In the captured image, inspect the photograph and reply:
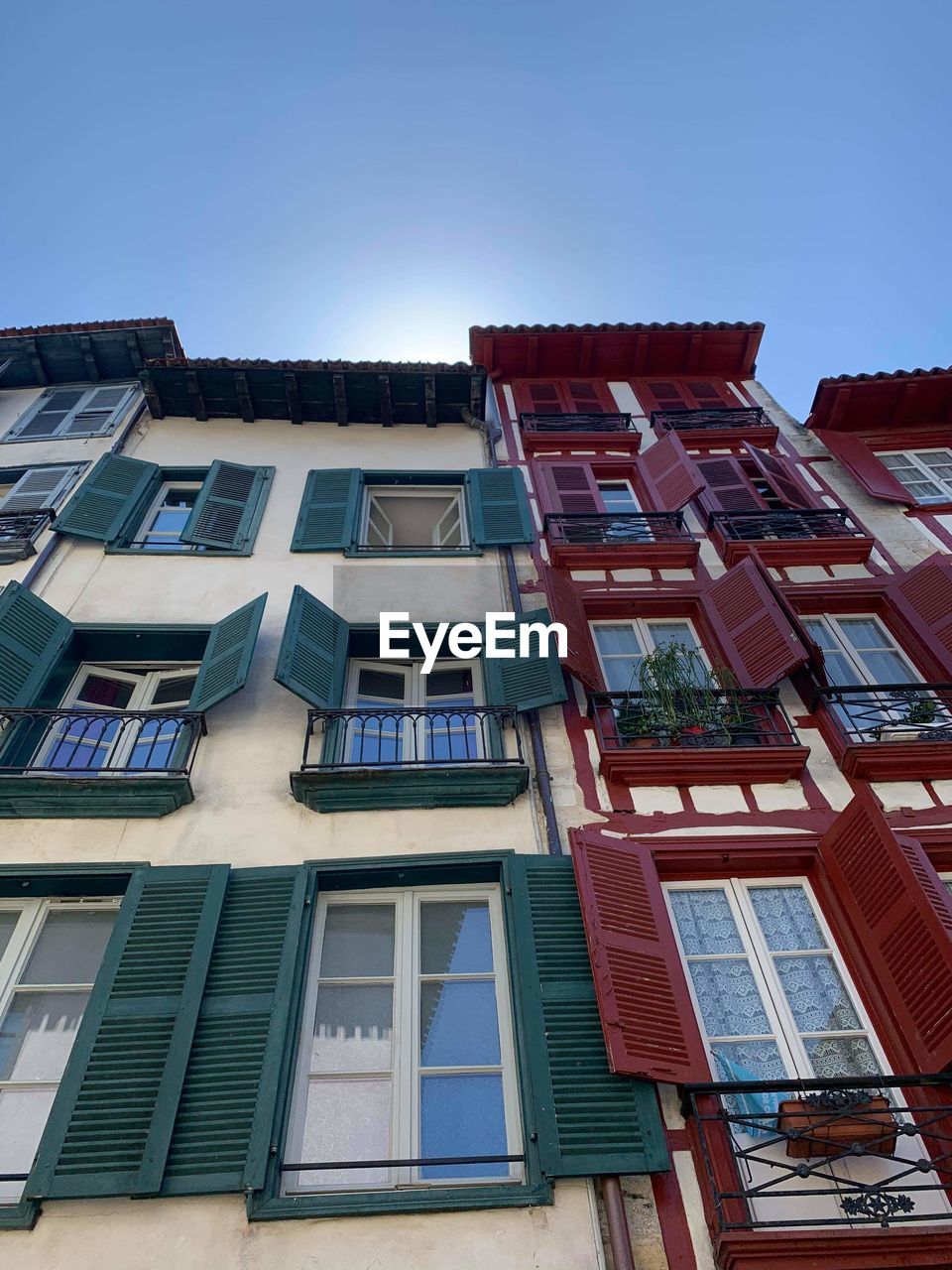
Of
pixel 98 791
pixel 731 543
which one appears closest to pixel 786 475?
pixel 731 543

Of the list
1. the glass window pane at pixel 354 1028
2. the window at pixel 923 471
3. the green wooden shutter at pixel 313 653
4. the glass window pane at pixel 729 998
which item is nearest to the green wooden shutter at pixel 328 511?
the green wooden shutter at pixel 313 653

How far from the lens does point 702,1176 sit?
5152 mm

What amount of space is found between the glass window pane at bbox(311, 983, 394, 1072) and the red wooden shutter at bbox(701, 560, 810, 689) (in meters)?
4.22

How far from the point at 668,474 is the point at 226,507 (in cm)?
530

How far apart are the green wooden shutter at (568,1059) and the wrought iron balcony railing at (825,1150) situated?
338 millimetres

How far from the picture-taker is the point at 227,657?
860 centimetres

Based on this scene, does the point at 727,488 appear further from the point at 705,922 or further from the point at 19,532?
the point at 19,532

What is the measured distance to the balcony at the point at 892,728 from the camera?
7734 mm

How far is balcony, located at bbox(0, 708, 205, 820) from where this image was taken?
7285 millimetres

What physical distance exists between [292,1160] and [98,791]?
3.14 metres

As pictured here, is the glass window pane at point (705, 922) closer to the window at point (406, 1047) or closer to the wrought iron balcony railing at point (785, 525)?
the window at point (406, 1047)

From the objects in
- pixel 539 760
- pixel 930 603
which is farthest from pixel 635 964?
pixel 930 603

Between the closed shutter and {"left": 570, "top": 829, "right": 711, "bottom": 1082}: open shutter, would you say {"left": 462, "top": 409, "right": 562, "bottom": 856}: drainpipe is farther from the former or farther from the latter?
the closed shutter

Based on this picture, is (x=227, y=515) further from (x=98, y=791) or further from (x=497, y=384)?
(x=497, y=384)
